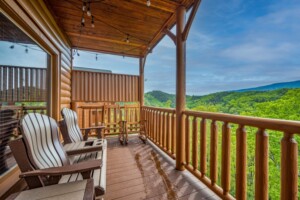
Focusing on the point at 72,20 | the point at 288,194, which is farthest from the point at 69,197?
the point at 72,20

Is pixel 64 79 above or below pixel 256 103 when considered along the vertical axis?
above

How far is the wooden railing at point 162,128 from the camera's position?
282 centimetres

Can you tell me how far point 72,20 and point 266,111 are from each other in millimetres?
6890

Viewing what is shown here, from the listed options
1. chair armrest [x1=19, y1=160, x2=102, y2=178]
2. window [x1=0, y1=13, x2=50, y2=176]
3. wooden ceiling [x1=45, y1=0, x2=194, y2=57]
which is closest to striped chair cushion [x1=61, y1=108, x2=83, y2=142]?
Result: window [x1=0, y1=13, x2=50, y2=176]

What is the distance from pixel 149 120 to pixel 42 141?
2.86 m

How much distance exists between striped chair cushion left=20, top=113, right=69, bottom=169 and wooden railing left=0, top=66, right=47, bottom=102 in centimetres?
45

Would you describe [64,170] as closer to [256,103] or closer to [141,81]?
[141,81]

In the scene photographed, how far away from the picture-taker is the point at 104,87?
4.59m

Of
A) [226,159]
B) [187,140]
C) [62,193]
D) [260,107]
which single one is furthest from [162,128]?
[260,107]

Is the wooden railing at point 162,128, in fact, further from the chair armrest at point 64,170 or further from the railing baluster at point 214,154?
the chair armrest at point 64,170

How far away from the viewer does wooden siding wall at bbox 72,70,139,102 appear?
14.1 ft

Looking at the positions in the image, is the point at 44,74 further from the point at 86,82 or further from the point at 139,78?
the point at 139,78

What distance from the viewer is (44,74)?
2529 millimetres

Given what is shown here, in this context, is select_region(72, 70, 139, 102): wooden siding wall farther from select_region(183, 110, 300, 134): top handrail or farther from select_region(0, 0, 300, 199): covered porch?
select_region(183, 110, 300, 134): top handrail
